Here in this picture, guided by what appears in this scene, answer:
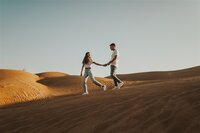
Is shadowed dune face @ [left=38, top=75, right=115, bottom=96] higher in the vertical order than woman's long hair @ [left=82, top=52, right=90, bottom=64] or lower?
lower

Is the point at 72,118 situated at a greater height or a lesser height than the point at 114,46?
lesser

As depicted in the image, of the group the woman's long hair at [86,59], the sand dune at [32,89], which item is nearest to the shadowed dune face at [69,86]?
the sand dune at [32,89]

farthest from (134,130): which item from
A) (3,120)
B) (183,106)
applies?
(3,120)

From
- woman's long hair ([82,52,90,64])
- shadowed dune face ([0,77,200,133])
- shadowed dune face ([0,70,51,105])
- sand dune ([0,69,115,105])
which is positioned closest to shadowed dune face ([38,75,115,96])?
sand dune ([0,69,115,105])

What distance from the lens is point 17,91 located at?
2172cm

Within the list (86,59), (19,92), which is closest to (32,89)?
(19,92)

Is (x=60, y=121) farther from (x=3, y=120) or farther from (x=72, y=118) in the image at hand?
(x=3, y=120)

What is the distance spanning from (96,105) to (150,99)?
115 centimetres

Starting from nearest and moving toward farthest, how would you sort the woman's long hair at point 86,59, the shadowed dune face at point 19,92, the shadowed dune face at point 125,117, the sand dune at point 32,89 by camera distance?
the shadowed dune face at point 125,117 → the woman's long hair at point 86,59 → the shadowed dune face at point 19,92 → the sand dune at point 32,89

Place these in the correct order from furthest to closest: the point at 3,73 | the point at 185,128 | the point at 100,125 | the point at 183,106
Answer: the point at 3,73 → the point at 183,106 → the point at 100,125 → the point at 185,128

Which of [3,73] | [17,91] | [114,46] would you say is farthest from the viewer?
[3,73]

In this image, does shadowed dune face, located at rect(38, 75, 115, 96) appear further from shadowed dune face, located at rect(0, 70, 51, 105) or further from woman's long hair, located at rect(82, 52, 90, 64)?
woman's long hair, located at rect(82, 52, 90, 64)

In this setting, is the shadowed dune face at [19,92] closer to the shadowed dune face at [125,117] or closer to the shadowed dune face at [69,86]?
the shadowed dune face at [69,86]

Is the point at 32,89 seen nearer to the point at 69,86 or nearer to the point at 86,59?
the point at 69,86
